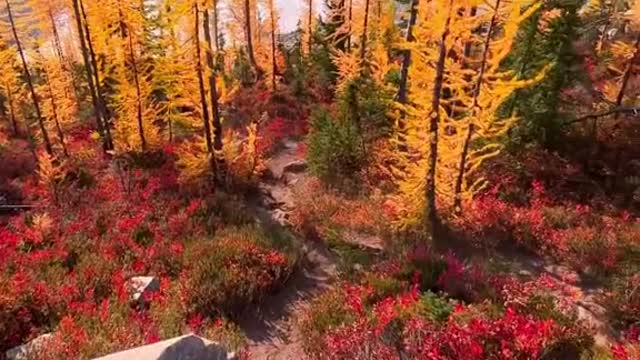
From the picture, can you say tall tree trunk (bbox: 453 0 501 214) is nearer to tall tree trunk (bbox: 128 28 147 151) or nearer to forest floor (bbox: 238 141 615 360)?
forest floor (bbox: 238 141 615 360)

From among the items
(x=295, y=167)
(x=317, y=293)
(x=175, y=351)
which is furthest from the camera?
(x=295, y=167)

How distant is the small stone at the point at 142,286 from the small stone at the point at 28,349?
8.34ft

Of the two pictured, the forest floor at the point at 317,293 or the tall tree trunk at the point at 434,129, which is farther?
the tall tree trunk at the point at 434,129

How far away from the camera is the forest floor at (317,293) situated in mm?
9383

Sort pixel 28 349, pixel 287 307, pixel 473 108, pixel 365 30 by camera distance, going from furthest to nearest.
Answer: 1. pixel 365 30
2. pixel 473 108
3. pixel 287 307
4. pixel 28 349

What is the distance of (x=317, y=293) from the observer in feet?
38.1

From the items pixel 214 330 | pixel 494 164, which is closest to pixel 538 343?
pixel 214 330

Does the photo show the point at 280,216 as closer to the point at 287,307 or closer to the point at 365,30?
the point at 287,307

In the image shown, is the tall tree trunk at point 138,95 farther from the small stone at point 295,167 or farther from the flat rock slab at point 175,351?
the flat rock slab at point 175,351

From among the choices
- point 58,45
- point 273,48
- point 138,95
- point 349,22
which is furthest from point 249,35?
point 138,95

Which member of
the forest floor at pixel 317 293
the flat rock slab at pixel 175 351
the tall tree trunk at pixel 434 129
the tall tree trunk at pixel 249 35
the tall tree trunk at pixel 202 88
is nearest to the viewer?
the flat rock slab at pixel 175 351

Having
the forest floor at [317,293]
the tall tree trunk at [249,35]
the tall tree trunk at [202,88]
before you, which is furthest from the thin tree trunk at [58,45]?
the forest floor at [317,293]

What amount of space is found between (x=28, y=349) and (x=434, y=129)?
927 centimetres

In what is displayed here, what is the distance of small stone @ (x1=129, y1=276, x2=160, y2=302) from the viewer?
10.5m
